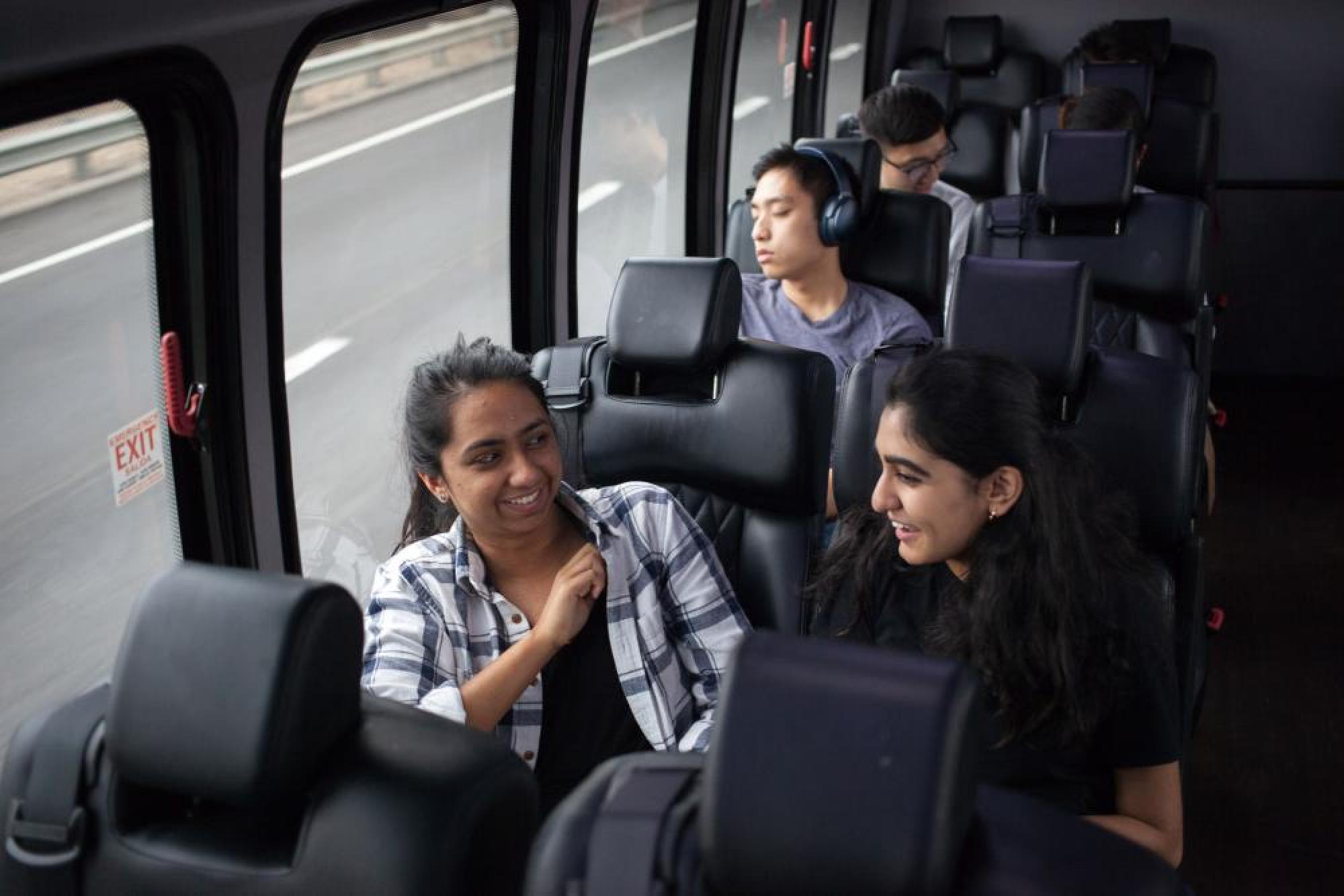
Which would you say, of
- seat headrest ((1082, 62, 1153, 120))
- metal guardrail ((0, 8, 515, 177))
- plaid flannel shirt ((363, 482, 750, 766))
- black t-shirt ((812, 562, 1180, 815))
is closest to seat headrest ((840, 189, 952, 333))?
metal guardrail ((0, 8, 515, 177))

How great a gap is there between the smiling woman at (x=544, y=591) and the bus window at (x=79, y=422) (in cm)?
46

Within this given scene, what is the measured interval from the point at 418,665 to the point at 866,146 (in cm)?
261

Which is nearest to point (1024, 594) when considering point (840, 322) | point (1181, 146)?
point (840, 322)

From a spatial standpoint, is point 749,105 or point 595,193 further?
point 749,105

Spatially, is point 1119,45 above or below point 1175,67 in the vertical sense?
above

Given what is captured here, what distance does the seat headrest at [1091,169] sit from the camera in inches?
171

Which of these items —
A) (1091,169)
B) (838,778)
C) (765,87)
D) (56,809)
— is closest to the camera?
(838,778)

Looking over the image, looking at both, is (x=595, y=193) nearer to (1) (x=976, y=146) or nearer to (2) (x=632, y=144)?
(2) (x=632, y=144)

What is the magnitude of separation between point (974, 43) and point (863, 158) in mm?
4187

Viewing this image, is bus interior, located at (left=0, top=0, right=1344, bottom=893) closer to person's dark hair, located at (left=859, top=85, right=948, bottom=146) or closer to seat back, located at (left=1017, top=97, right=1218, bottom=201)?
seat back, located at (left=1017, top=97, right=1218, bottom=201)

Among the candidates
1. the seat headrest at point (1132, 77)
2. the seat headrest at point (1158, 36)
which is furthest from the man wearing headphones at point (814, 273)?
the seat headrest at point (1158, 36)

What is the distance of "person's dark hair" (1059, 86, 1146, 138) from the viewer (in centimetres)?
512

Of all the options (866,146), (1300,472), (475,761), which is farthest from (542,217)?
(1300,472)

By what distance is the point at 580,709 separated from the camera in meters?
2.33
